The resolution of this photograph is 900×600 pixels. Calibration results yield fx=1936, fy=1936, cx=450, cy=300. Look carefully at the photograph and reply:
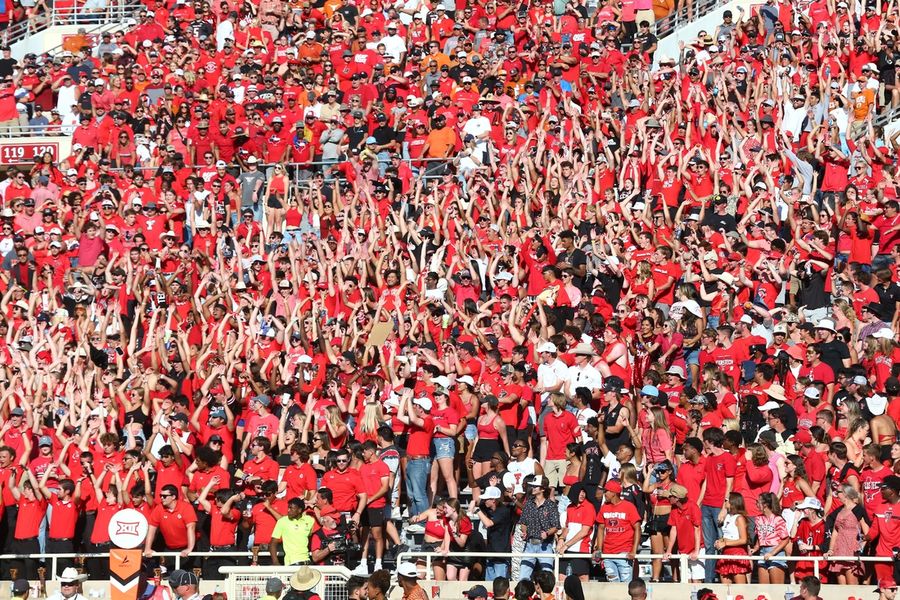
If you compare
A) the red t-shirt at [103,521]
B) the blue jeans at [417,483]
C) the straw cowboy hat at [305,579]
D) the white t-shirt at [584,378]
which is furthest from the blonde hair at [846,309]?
the red t-shirt at [103,521]

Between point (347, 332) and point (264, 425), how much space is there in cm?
196

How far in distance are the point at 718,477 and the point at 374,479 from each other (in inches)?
A: 131

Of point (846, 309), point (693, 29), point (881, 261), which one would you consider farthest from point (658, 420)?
point (693, 29)

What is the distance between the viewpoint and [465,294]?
22.3 meters

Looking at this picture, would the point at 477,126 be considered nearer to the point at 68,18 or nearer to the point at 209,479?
the point at 209,479

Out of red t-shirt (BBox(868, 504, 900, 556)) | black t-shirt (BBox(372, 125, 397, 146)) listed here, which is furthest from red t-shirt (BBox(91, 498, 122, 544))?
black t-shirt (BBox(372, 125, 397, 146))

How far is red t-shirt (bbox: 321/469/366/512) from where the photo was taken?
723 inches

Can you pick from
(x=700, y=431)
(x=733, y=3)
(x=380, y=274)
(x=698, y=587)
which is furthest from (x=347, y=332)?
(x=733, y=3)

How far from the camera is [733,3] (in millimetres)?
30422

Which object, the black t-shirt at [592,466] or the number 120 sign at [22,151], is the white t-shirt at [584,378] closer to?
the black t-shirt at [592,466]

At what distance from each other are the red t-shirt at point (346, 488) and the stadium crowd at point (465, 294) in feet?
0.11

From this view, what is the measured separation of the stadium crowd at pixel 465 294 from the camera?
17.8 m

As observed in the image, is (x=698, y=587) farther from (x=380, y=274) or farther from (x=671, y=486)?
(x=380, y=274)

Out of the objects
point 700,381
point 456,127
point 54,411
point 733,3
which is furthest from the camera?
point 733,3
